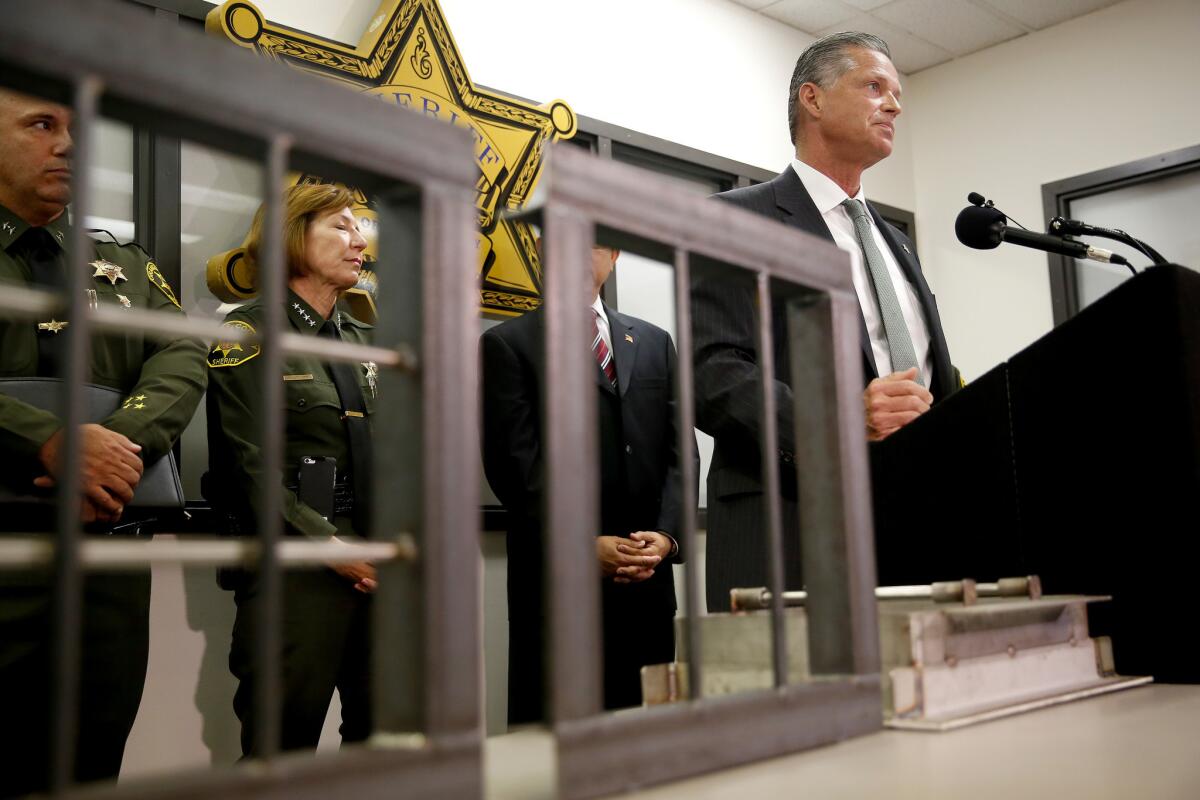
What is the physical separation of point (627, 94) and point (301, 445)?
81.7 inches

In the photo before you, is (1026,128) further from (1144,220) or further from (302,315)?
(302,315)

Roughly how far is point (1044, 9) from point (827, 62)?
2.93 meters

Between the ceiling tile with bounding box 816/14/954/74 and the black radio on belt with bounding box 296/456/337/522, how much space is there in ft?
9.85

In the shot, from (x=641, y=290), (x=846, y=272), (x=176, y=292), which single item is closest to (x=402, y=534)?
(x=846, y=272)

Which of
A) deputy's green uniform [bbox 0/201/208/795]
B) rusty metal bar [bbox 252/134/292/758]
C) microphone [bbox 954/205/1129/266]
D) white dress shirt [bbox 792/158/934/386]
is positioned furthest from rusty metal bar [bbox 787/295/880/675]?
deputy's green uniform [bbox 0/201/208/795]

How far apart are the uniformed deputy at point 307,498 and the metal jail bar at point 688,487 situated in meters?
1.60

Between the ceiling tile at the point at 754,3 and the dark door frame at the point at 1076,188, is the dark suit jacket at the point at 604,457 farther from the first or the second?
the dark door frame at the point at 1076,188

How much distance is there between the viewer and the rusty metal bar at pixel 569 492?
1.60 ft

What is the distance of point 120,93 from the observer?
41 centimetres

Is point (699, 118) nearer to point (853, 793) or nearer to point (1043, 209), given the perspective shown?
point (1043, 209)

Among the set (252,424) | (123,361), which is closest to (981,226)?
(252,424)

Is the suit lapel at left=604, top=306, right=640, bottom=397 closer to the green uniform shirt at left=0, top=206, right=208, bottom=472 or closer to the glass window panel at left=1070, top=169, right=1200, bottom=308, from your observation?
the green uniform shirt at left=0, top=206, right=208, bottom=472

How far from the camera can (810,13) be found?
4.36 metres

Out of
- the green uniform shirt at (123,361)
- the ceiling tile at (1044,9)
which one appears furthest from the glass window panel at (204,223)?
the ceiling tile at (1044,9)
